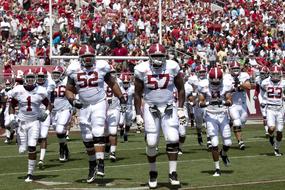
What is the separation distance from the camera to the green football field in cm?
1230

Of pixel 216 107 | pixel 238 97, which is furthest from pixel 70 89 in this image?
pixel 238 97

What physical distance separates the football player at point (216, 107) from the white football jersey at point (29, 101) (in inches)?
114

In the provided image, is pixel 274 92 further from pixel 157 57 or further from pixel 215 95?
pixel 157 57

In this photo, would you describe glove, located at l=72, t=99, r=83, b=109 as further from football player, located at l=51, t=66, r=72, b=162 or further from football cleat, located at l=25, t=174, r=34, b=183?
football player, located at l=51, t=66, r=72, b=162

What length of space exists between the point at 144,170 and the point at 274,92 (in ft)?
14.1

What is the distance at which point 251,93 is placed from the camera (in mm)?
30422

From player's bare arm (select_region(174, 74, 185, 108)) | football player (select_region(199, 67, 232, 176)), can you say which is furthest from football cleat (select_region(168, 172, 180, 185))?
football player (select_region(199, 67, 232, 176))

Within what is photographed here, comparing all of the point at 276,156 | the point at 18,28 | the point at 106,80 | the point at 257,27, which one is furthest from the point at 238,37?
the point at 106,80

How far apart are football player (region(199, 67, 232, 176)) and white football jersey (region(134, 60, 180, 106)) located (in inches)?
78.8

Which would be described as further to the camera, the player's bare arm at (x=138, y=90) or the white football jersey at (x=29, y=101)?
the white football jersey at (x=29, y=101)

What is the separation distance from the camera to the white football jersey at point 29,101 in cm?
1388

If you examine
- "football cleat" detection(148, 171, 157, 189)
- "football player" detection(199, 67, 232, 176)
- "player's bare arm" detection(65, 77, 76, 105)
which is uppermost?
"player's bare arm" detection(65, 77, 76, 105)

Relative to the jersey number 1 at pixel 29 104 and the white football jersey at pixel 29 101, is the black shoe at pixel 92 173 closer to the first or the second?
the white football jersey at pixel 29 101

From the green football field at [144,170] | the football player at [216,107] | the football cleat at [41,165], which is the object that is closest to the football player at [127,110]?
the green football field at [144,170]
